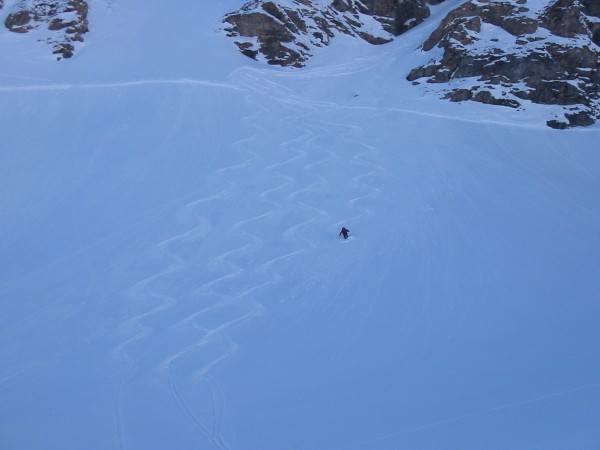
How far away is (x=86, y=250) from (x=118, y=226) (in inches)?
53.1

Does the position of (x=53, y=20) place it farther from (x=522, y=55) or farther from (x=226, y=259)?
(x=522, y=55)

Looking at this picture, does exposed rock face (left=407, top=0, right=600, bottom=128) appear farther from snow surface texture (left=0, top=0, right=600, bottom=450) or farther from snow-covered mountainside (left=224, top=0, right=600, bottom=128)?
A: snow surface texture (left=0, top=0, right=600, bottom=450)

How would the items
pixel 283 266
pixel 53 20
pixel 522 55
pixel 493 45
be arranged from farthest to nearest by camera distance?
pixel 53 20 < pixel 493 45 < pixel 522 55 < pixel 283 266

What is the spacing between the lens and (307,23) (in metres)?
31.3

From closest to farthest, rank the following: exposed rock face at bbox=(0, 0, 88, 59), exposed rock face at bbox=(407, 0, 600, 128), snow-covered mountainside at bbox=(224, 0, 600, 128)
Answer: exposed rock face at bbox=(407, 0, 600, 128) < snow-covered mountainside at bbox=(224, 0, 600, 128) < exposed rock face at bbox=(0, 0, 88, 59)

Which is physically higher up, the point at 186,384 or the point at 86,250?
the point at 186,384

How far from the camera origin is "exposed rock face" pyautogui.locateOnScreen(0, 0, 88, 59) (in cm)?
2741

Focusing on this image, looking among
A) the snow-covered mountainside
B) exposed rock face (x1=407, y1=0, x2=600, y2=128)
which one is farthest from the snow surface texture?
the snow-covered mountainside

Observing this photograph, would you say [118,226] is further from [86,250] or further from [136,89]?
[136,89]

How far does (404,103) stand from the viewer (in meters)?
24.8

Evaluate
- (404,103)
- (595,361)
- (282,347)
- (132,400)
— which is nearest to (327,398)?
(282,347)

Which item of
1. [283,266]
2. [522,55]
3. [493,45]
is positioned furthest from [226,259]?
[493,45]

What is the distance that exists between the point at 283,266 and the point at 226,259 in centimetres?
149

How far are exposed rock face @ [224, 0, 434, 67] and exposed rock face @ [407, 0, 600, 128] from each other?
5.32m
